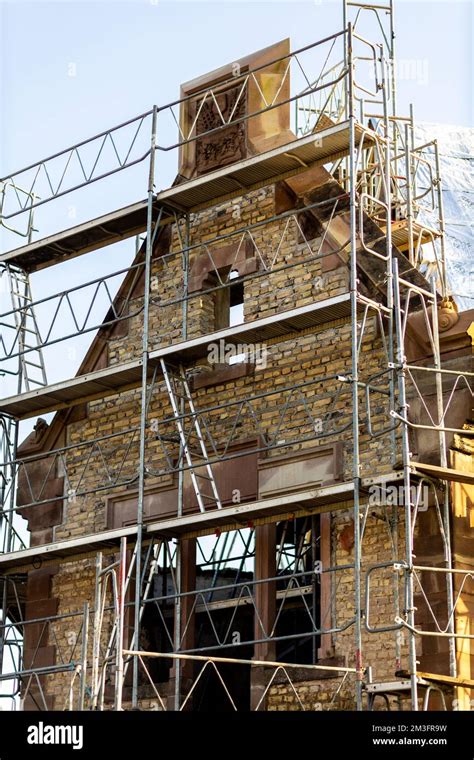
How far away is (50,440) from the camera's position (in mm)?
21547

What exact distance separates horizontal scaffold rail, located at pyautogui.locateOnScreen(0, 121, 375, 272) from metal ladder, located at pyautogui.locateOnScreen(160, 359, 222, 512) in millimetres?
2342

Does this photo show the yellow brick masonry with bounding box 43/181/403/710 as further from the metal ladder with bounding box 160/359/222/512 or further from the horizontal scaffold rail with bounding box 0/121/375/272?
the horizontal scaffold rail with bounding box 0/121/375/272

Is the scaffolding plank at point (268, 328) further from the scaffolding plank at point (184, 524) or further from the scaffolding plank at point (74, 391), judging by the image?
the scaffolding plank at point (184, 524)

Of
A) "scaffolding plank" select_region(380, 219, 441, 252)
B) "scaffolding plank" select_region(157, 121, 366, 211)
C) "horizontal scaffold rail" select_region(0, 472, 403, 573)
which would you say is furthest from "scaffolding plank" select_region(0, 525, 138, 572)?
"scaffolding plank" select_region(380, 219, 441, 252)

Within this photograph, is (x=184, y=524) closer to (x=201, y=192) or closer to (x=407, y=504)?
(x=407, y=504)

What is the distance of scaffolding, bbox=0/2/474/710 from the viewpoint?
653 inches

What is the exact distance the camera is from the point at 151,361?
766 inches

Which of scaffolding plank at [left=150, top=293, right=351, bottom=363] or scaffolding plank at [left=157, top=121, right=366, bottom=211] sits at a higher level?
scaffolding plank at [left=157, top=121, right=366, bottom=211]

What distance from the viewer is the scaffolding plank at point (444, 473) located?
16.2 metres

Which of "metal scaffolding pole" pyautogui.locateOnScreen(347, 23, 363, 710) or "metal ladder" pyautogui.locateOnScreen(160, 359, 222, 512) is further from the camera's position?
"metal ladder" pyautogui.locateOnScreen(160, 359, 222, 512)

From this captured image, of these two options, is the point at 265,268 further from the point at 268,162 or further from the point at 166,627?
the point at 166,627

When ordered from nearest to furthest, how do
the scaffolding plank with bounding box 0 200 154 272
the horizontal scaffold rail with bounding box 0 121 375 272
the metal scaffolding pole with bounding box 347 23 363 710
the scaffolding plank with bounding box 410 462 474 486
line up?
1. the metal scaffolding pole with bounding box 347 23 363 710
2. the scaffolding plank with bounding box 410 462 474 486
3. the horizontal scaffold rail with bounding box 0 121 375 272
4. the scaffolding plank with bounding box 0 200 154 272
